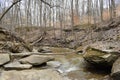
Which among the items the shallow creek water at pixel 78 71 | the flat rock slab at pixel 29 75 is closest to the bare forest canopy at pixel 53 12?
the shallow creek water at pixel 78 71

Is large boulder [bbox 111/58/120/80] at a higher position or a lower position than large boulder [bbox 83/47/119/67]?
lower

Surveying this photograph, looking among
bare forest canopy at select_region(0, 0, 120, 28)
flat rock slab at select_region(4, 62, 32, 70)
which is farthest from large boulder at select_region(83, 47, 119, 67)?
bare forest canopy at select_region(0, 0, 120, 28)

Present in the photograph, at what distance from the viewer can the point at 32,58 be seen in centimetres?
826

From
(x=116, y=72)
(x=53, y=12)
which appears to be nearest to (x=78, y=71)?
(x=116, y=72)

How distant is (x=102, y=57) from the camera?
7.25 m

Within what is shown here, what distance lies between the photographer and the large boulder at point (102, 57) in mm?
7215

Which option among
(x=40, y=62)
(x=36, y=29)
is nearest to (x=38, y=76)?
(x=40, y=62)

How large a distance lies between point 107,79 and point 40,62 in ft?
9.11

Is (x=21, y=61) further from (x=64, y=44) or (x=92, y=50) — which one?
(x=64, y=44)

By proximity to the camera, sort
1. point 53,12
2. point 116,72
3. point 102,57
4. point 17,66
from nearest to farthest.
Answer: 1. point 116,72
2. point 102,57
3. point 17,66
4. point 53,12

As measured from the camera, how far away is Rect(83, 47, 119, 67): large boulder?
7.21 meters

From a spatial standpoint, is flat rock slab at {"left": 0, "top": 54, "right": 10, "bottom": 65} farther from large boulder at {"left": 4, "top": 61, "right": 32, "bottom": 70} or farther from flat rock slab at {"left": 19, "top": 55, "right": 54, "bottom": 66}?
flat rock slab at {"left": 19, "top": 55, "right": 54, "bottom": 66}

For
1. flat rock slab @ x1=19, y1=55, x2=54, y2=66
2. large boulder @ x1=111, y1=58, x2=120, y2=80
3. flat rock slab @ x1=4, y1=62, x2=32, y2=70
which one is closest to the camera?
large boulder @ x1=111, y1=58, x2=120, y2=80

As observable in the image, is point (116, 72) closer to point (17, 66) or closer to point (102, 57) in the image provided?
point (102, 57)
